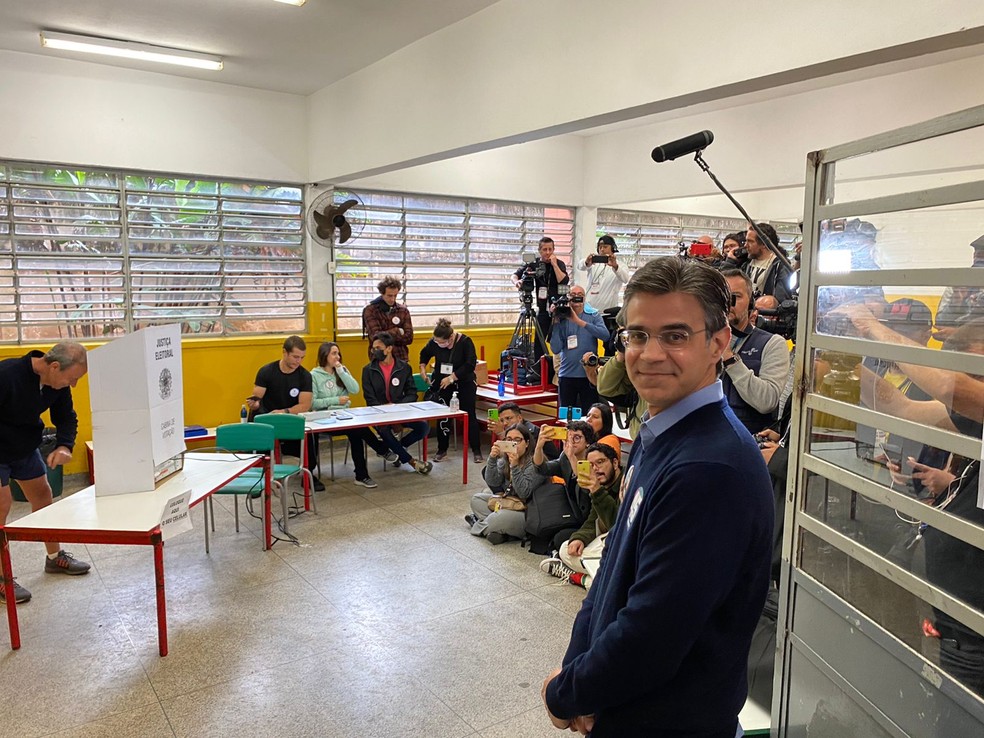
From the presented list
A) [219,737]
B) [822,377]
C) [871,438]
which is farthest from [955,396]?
[219,737]

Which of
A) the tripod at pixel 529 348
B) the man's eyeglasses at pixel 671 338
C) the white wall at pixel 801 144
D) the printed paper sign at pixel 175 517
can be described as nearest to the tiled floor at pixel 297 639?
the printed paper sign at pixel 175 517

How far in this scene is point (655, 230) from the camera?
9266 mm

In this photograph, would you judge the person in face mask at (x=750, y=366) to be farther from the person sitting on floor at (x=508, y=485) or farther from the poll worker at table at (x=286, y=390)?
the poll worker at table at (x=286, y=390)

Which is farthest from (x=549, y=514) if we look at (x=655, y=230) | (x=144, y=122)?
(x=655, y=230)

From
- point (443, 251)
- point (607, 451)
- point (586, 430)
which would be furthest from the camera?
point (443, 251)

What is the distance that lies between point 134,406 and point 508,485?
238cm

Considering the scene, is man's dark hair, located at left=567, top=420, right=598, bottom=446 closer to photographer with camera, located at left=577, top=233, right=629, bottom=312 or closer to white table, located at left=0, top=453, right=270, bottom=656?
white table, located at left=0, top=453, right=270, bottom=656

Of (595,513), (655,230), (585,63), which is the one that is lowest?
(595,513)

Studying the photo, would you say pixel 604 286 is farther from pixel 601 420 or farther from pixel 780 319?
pixel 780 319

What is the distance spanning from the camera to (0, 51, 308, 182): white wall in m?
5.27

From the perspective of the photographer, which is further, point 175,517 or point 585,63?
point 585,63

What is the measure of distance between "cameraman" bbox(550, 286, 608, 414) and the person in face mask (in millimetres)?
2492

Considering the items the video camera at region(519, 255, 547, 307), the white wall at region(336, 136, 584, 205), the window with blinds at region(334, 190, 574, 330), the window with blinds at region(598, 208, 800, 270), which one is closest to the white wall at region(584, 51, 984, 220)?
the white wall at region(336, 136, 584, 205)

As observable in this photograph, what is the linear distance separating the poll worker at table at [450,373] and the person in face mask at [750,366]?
3603 millimetres
